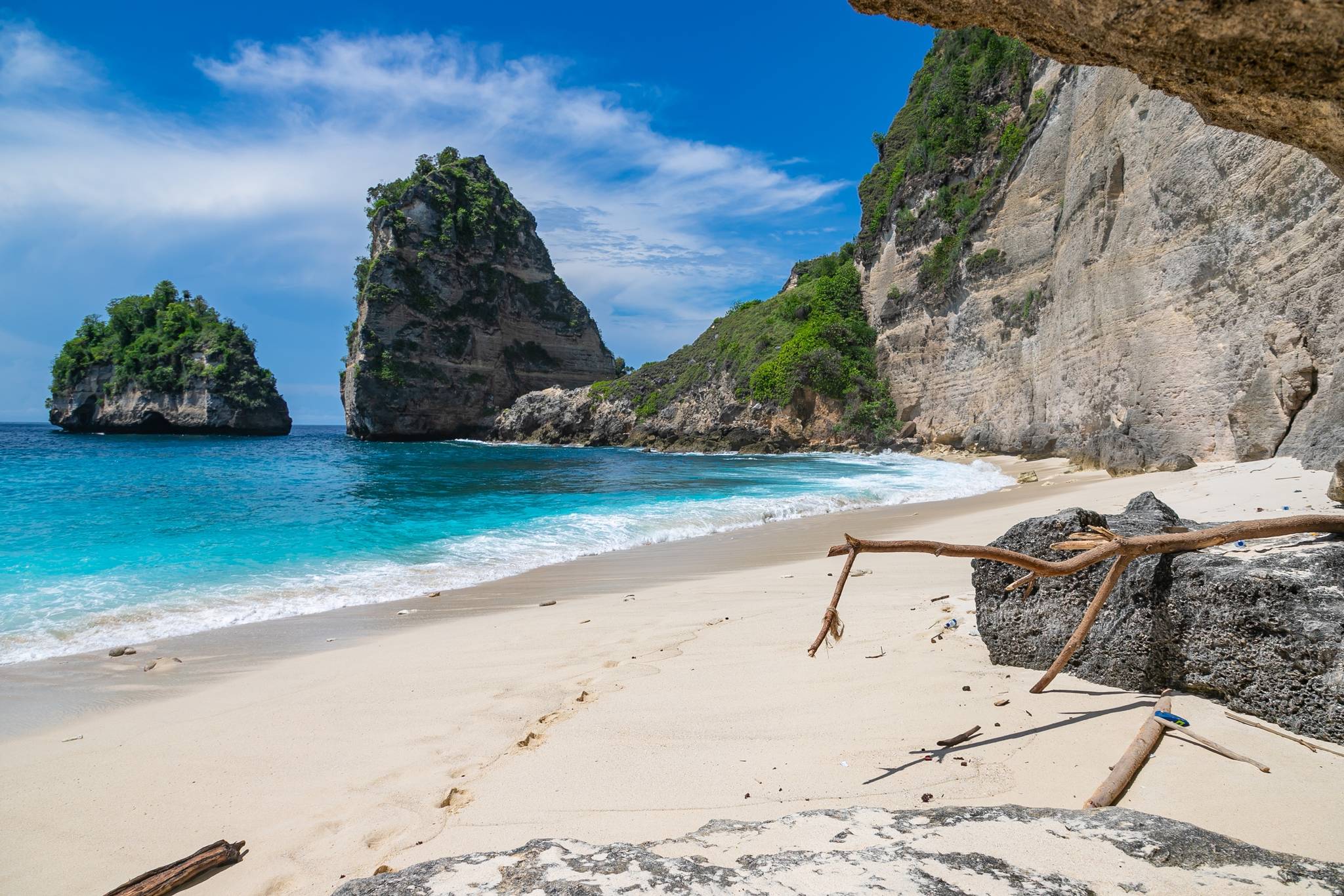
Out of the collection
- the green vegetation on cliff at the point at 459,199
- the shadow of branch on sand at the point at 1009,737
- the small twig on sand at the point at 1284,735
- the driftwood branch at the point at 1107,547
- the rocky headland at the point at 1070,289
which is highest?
the green vegetation on cliff at the point at 459,199

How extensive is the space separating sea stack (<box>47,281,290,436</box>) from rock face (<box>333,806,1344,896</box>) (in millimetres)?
70637

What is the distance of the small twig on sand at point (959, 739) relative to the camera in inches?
104

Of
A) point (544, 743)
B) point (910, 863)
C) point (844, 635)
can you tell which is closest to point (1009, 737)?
point (910, 863)

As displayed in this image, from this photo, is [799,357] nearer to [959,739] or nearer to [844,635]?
[844,635]

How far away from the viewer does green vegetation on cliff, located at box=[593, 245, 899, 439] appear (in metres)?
36.2

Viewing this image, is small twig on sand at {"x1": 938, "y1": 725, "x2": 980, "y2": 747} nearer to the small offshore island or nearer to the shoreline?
the small offshore island

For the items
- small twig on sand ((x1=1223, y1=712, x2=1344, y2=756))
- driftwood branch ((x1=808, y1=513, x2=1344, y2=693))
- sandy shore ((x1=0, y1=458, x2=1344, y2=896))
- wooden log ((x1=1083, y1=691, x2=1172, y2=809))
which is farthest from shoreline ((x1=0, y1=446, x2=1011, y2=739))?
small twig on sand ((x1=1223, y1=712, x2=1344, y2=756))

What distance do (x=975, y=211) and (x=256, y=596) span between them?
29.5 m

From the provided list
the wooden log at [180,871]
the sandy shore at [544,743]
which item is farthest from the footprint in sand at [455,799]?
the wooden log at [180,871]

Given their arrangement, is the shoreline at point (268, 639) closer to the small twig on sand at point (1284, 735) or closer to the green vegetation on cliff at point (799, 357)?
the small twig on sand at point (1284, 735)

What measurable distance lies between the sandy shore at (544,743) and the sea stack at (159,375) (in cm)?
6594

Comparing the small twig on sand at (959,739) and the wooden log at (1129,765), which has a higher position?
the wooden log at (1129,765)

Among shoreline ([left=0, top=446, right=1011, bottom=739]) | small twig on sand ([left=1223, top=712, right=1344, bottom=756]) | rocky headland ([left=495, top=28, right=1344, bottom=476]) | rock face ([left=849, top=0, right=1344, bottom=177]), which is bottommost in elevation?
shoreline ([left=0, top=446, right=1011, bottom=739])

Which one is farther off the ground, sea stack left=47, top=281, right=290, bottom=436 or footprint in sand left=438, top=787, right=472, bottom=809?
sea stack left=47, top=281, right=290, bottom=436
